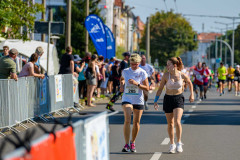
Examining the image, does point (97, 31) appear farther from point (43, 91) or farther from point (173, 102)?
point (173, 102)

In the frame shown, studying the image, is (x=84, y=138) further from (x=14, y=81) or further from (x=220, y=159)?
(x=14, y=81)

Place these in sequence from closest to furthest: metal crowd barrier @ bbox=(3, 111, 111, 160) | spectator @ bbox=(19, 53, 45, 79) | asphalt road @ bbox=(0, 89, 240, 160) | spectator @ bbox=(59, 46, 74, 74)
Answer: metal crowd barrier @ bbox=(3, 111, 111, 160) → asphalt road @ bbox=(0, 89, 240, 160) → spectator @ bbox=(19, 53, 45, 79) → spectator @ bbox=(59, 46, 74, 74)

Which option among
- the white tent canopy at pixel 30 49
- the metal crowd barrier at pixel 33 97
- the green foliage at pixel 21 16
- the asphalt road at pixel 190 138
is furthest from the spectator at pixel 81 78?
the asphalt road at pixel 190 138

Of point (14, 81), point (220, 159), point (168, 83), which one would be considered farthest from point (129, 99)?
point (14, 81)

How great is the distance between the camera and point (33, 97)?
42.5ft

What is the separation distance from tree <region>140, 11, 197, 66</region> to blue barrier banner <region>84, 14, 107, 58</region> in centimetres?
6766

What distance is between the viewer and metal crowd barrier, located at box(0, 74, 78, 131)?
10953 millimetres

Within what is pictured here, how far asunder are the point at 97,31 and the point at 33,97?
11.8 metres

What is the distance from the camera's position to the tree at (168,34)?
92.9m

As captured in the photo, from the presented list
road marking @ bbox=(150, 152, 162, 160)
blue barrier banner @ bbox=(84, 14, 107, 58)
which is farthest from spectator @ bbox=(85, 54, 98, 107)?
road marking @ bbox=(150, 152, 162, 160)

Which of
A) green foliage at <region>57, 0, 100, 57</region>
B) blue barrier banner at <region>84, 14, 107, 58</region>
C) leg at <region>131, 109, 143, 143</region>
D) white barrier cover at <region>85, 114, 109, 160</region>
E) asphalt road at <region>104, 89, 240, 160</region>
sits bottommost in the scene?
asphalt road at <region>104, 89, 240, 160</region>

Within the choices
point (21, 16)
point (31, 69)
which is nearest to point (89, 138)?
point (31, 69)

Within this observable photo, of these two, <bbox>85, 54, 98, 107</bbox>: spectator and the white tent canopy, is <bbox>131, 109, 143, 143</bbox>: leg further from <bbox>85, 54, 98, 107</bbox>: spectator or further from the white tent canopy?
the white tent canopy

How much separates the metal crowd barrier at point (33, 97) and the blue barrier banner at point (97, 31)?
21.0 ft
